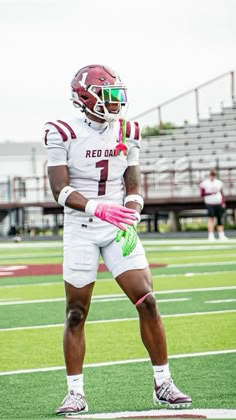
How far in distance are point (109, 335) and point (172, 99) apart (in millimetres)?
29530

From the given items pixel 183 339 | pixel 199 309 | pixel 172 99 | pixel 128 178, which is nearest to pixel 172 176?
pixel 172 99

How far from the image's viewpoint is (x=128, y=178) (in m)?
6.67

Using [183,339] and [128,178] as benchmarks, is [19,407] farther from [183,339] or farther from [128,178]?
[183,339]

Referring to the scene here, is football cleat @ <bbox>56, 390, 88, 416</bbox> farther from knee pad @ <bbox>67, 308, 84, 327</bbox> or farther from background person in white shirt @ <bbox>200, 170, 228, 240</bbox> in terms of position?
background person in white shirt @ <bbox>200, 170, 228, 240</bbox>

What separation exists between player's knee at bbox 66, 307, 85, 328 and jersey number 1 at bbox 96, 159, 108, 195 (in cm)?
69

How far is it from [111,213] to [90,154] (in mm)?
367

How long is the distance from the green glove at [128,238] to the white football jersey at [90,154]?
26 centimetres

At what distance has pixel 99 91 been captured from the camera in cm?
643

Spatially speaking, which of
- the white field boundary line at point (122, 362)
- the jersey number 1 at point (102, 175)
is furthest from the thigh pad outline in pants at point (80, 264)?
the white field boundary line at point (122, 362)

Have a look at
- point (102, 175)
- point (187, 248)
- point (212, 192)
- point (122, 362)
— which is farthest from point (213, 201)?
point (102, 175)

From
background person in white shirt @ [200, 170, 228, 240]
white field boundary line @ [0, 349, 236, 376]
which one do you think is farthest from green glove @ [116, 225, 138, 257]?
background person in white shirt @ [200, 170, 228, 240]

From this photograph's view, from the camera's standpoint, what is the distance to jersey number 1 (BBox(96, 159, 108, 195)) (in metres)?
6.49

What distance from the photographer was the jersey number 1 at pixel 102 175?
6.49 meters

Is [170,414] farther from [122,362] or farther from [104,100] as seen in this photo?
[122,362]
